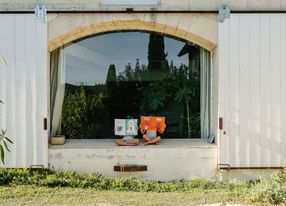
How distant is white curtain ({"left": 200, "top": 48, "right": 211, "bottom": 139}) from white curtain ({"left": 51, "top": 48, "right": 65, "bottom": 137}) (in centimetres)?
260

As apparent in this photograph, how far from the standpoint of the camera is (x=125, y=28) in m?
8.71

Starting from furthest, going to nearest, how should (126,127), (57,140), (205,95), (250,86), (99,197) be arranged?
(205,95) → (126,127) → (57,140) → (250,86) → (99,197)

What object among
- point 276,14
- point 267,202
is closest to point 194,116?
point 276,14

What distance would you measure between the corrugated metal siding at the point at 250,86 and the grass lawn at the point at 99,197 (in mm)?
1098

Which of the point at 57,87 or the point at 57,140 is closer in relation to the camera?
the point at 57,140

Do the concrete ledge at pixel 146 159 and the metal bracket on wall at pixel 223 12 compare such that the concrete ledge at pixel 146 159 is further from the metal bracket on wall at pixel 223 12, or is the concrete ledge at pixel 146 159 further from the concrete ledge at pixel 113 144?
the metal bracket on wall at pixel 223 12

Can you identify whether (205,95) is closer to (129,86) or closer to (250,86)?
(250,86)

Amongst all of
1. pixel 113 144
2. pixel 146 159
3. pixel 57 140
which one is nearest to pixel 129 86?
pixel 113 144

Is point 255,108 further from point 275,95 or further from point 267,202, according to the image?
point 267,202

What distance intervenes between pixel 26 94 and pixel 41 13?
54.7 inches

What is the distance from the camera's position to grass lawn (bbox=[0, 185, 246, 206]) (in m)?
6.61

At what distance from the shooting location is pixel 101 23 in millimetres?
8203

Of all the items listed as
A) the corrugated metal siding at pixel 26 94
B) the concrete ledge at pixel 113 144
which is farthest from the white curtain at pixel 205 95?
the corrugated metal siding at pixel 26 94

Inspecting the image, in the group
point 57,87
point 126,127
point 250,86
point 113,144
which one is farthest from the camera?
point 57,87
